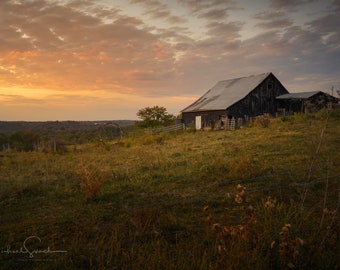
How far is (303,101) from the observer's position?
101 feet

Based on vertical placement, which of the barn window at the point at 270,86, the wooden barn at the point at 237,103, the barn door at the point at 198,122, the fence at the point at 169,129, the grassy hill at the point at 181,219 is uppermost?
the barn window at the point at 270,86

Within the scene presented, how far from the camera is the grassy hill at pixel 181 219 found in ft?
10.5

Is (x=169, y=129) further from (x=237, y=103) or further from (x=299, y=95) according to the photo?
(x=299, y=95)

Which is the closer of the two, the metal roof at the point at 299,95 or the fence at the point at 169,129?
the metal roof at the point at 299,95

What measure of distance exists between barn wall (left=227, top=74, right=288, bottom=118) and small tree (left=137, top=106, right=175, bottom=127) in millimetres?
13704

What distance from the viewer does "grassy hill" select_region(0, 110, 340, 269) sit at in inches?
126

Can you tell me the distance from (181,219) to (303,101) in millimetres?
30467

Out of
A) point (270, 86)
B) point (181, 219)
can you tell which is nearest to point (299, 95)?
point (270, 86)

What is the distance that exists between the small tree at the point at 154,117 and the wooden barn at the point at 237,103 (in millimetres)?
5453

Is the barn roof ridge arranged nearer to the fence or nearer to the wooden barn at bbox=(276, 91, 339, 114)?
the wooden barn at bbox=(276, 91, 339, 114)

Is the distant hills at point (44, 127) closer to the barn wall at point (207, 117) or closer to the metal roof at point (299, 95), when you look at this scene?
the barn wall at point (207, 117)

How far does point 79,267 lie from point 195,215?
7.89 feet

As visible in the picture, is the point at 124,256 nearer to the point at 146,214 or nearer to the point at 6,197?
the point at 146,214

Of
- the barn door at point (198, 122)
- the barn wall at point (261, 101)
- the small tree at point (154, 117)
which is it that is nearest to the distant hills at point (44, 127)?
the small tree at point (154, 117)
